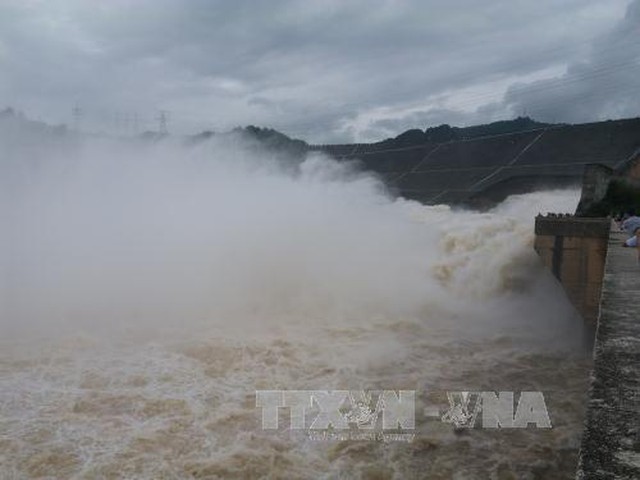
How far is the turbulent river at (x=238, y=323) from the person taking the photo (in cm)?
647

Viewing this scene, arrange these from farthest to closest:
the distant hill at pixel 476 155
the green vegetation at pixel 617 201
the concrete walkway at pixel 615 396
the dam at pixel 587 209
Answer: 1. the distant hill at pixel 476 155
2. the green vegetation at pixel 617 201
3. the dam at pixel 587 209
4. the concrete walkway at pixel 615 396

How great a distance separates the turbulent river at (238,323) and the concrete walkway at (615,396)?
7.43 feet

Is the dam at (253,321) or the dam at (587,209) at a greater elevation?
the dam at (587,209)

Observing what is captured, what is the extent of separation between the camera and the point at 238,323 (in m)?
11.5

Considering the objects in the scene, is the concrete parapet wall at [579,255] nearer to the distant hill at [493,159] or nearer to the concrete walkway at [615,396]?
the concrete walkway at [615,396]

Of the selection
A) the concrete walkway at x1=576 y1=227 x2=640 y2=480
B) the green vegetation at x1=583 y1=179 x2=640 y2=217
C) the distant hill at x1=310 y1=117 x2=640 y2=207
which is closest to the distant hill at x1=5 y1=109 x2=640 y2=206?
the distant hill at x1=310 y1=117 x2=640 y2=207

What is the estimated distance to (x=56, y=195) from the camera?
618 inches

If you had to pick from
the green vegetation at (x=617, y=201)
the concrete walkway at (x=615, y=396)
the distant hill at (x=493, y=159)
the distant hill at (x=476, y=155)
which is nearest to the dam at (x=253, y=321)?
the concrete walkway at (x=615, y=396)

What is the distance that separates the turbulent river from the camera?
6469 mm

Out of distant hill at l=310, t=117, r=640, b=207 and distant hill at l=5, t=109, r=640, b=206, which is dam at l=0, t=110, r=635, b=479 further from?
distant hill at l=310, t=117, r=640, b=207

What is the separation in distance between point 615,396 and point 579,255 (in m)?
7.37

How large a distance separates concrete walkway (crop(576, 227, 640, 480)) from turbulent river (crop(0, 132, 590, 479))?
2.27m

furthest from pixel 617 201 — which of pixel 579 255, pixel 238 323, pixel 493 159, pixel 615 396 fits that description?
pixel 493 159

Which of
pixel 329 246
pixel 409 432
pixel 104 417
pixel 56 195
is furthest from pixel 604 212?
pixel 56 195
